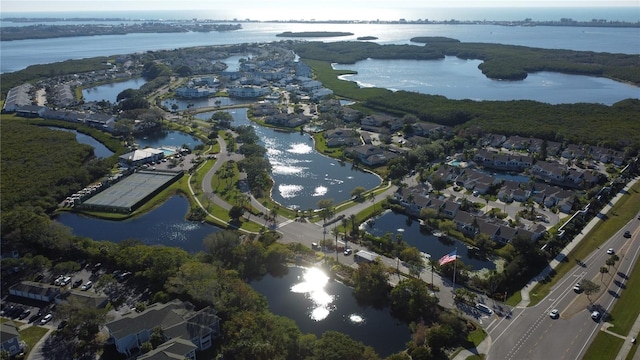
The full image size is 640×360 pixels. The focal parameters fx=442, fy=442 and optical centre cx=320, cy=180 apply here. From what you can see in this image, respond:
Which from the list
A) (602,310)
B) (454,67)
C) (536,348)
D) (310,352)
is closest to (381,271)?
(310,352)

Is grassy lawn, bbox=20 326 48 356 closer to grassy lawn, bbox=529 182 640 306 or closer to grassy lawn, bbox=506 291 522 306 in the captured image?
grassy lawn, bbox=506 291 522 306

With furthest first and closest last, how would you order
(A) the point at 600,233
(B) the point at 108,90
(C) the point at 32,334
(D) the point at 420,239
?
(B) the point at 108,90
(D) the point at 420,239
(A) the point at 600,233
(C) the point at 32,334

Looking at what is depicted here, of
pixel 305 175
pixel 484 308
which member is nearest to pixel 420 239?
pixel 484 308

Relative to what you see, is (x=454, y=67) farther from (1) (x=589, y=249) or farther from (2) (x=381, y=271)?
(2) (x=381, y=271)

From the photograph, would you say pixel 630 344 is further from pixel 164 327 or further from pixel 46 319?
pixel 46 319

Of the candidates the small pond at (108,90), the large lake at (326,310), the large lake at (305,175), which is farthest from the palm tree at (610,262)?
the small pond at (108,90)
